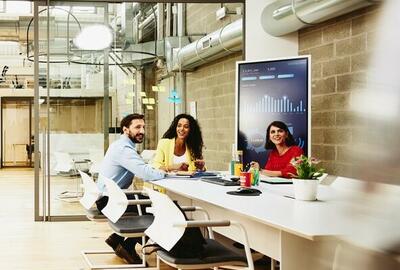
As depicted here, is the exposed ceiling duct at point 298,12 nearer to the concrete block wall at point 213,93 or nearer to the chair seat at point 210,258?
the concrete block wall at point 213,93

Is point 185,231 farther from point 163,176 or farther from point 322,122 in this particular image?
point 322,122

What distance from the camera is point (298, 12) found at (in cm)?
483

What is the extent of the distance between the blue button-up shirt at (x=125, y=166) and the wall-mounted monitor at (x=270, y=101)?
4.09ft

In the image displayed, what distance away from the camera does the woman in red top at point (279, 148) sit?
4777 mm

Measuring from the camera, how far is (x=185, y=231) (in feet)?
9.78

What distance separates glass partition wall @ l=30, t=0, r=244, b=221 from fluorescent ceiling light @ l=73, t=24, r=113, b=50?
0.01 m

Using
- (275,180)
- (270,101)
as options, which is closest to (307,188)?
(275,180)

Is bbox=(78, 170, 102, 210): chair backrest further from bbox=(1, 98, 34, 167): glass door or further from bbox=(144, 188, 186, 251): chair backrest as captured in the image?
bbox=(1, 98, 34, 167): glass door

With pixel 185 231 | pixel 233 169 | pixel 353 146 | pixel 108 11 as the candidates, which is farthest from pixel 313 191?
pixel 108 11

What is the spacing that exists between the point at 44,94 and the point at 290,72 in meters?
3.17

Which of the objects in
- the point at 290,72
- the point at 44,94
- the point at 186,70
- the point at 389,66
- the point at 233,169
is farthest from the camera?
the point at 186,70

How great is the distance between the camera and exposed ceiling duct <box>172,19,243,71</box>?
645 centimetres

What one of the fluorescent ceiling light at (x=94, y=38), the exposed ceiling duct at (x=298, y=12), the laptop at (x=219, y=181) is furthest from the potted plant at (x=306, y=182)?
the fluorescent ceiling light at (x=94, y=38)

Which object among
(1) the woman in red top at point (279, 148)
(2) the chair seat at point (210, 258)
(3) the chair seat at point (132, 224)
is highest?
(1) the woman in red top at point (279, 148)
